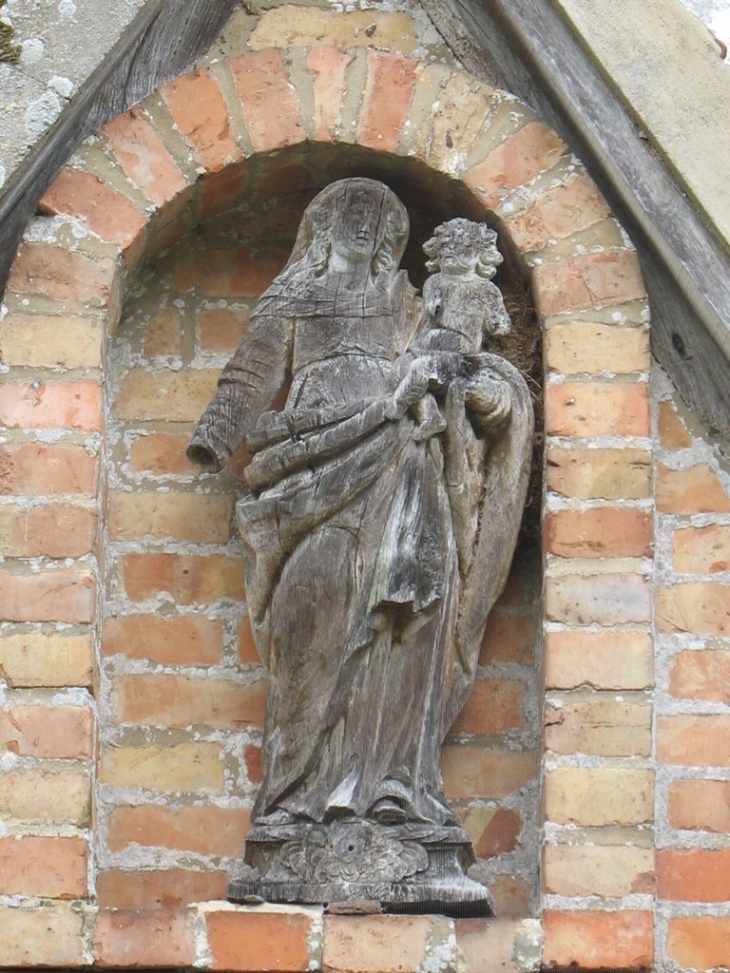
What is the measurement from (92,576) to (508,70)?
142cm

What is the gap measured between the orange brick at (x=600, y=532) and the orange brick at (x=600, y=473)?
0.12 ft

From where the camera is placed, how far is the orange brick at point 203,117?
4859 mm

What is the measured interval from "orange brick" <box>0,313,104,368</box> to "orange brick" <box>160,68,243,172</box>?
442 mm

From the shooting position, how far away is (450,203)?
496cm

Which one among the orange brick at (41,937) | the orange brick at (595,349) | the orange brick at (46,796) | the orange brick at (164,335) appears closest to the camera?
the orange brick at (41,937)

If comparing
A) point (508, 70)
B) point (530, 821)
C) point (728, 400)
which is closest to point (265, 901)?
point (530, 821)

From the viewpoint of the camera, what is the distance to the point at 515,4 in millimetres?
4863

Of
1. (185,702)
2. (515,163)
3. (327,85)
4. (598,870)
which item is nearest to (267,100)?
(327,85)

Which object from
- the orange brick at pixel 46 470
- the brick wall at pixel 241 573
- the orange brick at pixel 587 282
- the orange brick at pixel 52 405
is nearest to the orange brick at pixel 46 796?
the brick wall at pixel 241 573

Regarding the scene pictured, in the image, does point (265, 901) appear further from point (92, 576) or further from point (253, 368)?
point (253, 368)

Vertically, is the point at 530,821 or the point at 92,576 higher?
the point at 92,576

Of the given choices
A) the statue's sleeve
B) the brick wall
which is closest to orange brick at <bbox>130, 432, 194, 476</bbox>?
the brick wall

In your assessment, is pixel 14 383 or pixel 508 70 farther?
pixel 508 70

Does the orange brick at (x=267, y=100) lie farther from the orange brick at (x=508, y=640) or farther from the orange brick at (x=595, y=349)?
the orange brick at (x=508, y=640)
